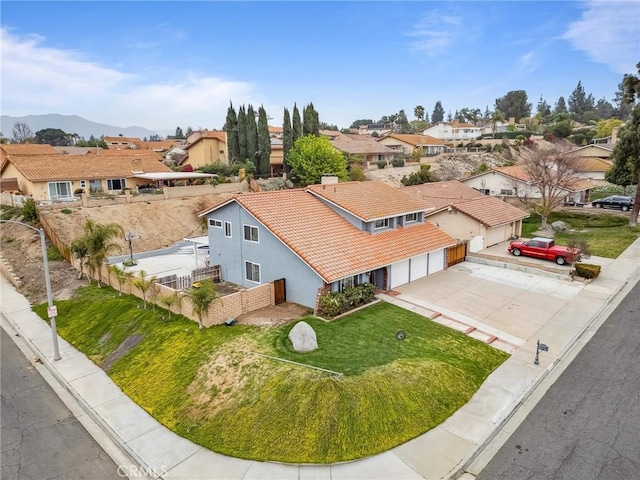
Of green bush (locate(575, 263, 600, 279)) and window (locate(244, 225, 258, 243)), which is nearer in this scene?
window (locate(244, 225, 258, 243))

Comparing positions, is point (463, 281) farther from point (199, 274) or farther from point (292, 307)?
point (199, 274)

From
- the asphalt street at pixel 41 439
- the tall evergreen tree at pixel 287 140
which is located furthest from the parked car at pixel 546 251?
the tall evergreen tree at pixel 287 140

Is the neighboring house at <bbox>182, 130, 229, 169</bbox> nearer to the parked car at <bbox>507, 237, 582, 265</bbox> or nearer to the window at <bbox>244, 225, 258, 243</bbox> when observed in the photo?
the window at <bbox>244, 225, 258, 243</bbox>

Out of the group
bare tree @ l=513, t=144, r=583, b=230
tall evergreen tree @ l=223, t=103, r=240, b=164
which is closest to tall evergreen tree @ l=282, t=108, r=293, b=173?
tall evergreen tree @ l=223, t=103, r=240, b=164

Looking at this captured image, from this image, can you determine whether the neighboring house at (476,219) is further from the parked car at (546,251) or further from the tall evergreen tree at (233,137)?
the tall evergreen tree at (233,137)

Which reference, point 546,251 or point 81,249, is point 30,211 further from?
point 546,251

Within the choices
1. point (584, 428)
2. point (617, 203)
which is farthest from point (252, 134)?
point (584, 428)
